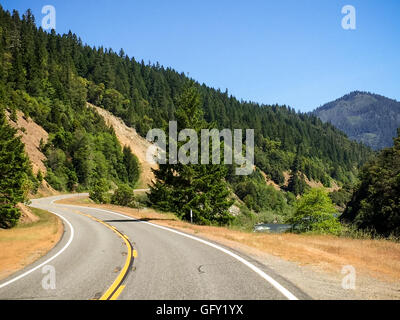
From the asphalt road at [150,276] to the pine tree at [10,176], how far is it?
17.1 m

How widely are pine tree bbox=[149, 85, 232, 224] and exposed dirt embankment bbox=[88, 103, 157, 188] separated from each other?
216 feet

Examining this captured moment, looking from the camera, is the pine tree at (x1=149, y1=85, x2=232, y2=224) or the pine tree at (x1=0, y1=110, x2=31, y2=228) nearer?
the pine tree at (x1=0, y1=110, x2=31, y2=228)

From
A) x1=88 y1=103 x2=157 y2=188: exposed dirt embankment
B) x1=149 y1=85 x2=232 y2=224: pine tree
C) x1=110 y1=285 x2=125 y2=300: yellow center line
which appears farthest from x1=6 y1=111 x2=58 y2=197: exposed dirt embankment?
x1=110 y1=285 x2=125 y2=300: yellow center line

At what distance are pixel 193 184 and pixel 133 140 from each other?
270 feet

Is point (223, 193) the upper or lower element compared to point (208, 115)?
lower

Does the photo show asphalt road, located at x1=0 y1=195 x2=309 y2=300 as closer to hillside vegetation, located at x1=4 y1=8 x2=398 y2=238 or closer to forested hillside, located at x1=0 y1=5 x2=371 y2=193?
hillside vegetation, located at x1=4 y1=8 x2=398 y2=238

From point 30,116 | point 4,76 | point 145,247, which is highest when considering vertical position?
point 4,76

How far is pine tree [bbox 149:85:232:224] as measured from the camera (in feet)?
90.3

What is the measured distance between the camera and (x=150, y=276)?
7746mm
